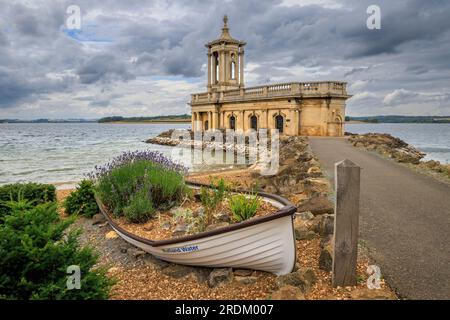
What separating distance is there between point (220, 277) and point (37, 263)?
8.00 feet

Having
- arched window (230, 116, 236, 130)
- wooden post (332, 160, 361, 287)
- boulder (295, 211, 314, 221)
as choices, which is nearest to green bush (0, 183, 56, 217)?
boulder (295, 211, 314, 221)

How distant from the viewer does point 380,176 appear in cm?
1184

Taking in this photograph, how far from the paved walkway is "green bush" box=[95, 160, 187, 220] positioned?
4157 mm

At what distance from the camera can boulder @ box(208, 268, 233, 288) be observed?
16.2 feet

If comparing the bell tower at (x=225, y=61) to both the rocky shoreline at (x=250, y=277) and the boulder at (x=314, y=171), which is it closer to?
the boulder at (x=314, y=171)

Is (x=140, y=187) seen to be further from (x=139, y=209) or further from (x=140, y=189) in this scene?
(x=139, y=209)

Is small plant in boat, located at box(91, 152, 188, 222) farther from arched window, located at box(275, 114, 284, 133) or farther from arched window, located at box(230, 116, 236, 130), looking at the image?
arched window, located at box(230, 116, 236, 130)

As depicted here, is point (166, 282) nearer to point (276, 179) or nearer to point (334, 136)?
point (276, 179)

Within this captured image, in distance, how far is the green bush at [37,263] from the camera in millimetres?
3293

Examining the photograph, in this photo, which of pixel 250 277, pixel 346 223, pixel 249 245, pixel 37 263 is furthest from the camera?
pixel 250 277

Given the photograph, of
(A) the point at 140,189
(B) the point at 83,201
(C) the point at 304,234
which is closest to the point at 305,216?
(C) the point at 304,234

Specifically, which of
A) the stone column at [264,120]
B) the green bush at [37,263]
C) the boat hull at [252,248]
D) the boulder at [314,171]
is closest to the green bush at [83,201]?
the boat hull at [252,248]

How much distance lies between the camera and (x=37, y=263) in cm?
339
